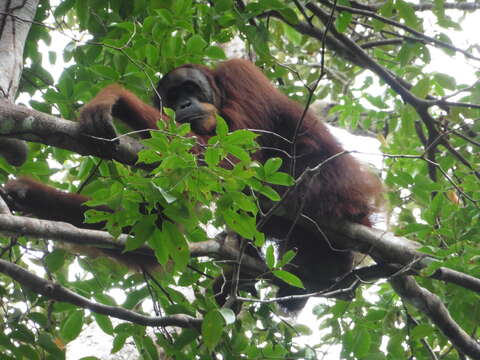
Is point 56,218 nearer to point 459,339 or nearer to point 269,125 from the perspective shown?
point 269,125

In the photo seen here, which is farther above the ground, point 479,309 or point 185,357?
point 479,309

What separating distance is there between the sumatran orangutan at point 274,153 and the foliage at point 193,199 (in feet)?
0.56

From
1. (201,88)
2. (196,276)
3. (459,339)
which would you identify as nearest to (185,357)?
(196,276)

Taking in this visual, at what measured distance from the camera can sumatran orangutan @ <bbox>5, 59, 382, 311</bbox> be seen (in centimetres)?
306

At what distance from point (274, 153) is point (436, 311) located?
130 cm

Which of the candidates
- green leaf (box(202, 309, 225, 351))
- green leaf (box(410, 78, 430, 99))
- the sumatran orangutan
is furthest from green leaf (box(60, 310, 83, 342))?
green leaf (box(410, 78, 430, 99))

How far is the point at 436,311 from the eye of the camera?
2902 millimetres

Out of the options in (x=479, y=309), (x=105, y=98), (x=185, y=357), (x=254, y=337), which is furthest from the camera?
(x=254, y=337)

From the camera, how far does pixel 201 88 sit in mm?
3945

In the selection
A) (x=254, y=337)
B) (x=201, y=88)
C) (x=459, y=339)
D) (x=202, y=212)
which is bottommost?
(x=254, y=337)

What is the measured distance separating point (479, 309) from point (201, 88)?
7.20 feet

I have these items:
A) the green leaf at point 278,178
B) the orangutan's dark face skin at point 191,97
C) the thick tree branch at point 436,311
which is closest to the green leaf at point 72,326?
the green leaf at point 278,178

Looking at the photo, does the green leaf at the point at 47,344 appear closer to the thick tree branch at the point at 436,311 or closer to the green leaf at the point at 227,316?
the green leaf at the point at 227,316

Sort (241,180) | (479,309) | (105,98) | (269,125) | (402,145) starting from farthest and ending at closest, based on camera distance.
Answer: (402,145), (269,125), (479,309), (105,98), (241,180)
